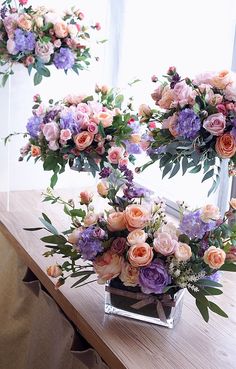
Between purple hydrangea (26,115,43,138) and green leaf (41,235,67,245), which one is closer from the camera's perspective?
green leaf (41,235,67,245)

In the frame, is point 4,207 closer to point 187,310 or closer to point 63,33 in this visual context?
point 63,33

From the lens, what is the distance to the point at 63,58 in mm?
1733

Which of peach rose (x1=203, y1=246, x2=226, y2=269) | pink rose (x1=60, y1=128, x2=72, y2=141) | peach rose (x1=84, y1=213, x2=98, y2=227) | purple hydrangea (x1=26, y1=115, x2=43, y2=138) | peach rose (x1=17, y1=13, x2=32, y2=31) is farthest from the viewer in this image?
peach rose (x1=17, y1=13, x2=32, y2=31)

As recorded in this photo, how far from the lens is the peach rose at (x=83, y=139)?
4.60ft

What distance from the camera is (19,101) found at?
2002 mm

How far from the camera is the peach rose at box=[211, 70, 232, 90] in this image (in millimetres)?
977

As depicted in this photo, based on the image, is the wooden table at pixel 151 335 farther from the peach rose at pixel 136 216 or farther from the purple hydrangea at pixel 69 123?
the purple hydrangea at pixel 69 123

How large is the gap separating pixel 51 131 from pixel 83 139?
0.32 feet

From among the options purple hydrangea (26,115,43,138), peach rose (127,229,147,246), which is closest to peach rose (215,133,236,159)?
peach rose (127,229,147,246)

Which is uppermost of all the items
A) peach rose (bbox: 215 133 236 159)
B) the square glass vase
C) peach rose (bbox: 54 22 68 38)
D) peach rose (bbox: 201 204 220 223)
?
peach rose (bbox: 54 22 68 38)

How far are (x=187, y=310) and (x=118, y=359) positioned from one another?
0.29m

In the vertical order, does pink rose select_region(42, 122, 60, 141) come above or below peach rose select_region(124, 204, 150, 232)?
above

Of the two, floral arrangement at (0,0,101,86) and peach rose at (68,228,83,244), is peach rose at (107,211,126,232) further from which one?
floral arrangement at (0,0,101,86)

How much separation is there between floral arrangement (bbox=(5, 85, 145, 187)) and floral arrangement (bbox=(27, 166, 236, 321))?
0.40 metres
